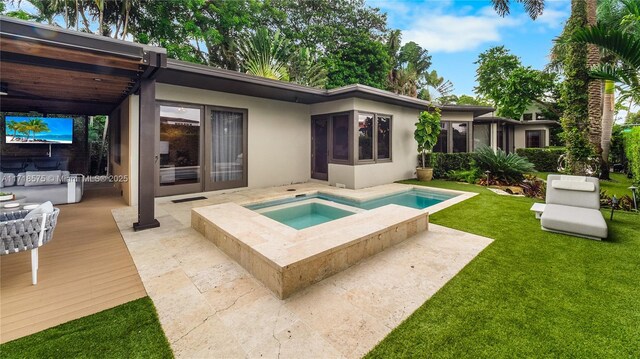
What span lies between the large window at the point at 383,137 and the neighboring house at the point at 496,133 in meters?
3.93

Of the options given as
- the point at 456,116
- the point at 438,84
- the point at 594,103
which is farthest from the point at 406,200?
the point at 438,84

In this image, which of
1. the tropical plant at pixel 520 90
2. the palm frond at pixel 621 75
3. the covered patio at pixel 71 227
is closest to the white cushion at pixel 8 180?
the covered patio at pixel 71 227

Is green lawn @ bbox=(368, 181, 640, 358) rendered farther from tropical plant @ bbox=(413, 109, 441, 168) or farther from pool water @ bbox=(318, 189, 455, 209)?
tropical plant @ bbox=(413, 109, 441, 168)

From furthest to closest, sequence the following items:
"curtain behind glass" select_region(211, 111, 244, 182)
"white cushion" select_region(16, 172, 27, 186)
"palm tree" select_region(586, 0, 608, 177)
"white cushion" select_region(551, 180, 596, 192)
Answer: "palm tree" select_region(586, 0, 608, 177), "curtain behind glass" select_region(211, 111, 244, 182), "white cushion" select_region(16, 172, 27, 186), "white cushion" select_region(551, 180, 596, 192)

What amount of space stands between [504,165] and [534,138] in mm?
12311

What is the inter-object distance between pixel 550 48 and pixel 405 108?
52.8 ft

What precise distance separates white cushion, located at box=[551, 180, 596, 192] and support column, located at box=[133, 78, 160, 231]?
686 centimetres

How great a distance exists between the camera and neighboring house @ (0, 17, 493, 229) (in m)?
3.64

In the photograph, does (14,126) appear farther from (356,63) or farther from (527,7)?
(527,7)

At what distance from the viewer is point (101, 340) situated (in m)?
1.90

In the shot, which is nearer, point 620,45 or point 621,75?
point 620,45

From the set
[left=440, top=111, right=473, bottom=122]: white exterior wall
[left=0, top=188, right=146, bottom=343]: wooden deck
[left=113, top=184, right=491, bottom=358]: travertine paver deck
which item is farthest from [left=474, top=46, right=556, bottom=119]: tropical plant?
[left=0, top=188, right=146, bottom=343]: wooden deck

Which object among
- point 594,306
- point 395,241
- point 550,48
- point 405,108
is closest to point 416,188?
point 405,108

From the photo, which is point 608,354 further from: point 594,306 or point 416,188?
point 416,188
